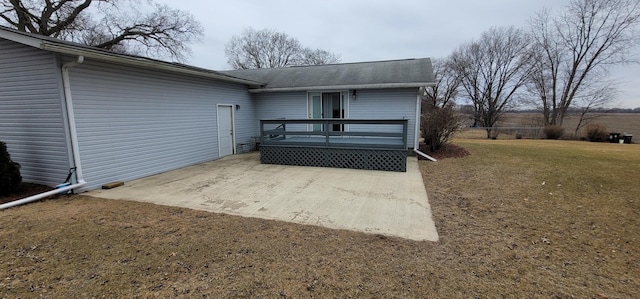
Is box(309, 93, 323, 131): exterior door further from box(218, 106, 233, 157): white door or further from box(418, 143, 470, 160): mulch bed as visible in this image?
box(418, 143, 470, 160): mulch bed

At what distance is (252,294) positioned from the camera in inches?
87.1

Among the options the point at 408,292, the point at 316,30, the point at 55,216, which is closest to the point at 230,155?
the point at 55,216

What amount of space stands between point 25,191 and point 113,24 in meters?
16.9

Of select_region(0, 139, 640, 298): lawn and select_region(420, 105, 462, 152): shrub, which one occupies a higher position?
select_region(420, 105, 462, 152): shrub

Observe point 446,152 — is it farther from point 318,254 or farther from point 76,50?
point 76,50

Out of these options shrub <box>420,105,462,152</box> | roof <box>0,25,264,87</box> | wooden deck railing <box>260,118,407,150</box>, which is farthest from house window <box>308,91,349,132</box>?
roof <box>0,25,264,87</box>

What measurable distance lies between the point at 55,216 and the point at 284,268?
3.80 metres

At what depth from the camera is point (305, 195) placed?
5039 mm

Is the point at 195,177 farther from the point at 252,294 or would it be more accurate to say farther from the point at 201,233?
the point at 252,294

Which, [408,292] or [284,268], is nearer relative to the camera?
[408,292]

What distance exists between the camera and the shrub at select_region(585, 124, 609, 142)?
639 inches

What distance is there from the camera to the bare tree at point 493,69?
83.6 ft

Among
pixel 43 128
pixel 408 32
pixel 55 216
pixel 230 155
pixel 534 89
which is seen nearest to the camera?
pixel 55 216

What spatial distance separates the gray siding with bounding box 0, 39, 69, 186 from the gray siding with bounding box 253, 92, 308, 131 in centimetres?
683
